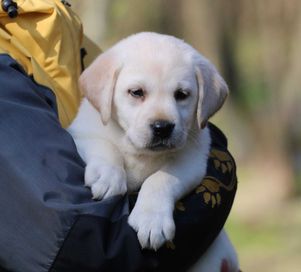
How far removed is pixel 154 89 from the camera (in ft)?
9.05

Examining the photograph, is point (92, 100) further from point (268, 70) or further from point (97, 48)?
point (268, 70)

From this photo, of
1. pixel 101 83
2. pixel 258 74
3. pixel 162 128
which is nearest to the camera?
pixel 162 128

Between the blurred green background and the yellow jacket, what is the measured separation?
243 inches

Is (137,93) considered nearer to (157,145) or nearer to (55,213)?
(157,145)

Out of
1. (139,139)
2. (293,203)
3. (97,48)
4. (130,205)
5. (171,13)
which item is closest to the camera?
(130,205)

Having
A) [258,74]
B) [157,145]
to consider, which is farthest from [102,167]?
[258,74]

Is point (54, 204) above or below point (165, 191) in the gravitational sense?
above

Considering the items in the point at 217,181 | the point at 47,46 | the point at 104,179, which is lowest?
the point at 217,181

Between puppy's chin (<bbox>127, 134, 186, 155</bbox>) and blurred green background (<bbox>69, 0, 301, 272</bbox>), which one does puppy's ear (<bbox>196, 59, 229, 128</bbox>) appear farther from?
blurred green background (<bbox>69, 0, 301, 272</bbox>)

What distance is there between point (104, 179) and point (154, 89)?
1.29 feet

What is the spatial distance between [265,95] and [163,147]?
360 inches

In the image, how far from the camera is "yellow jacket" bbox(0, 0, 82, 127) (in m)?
2.76

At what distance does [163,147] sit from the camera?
276cm

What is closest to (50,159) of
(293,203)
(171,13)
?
(293,203)
